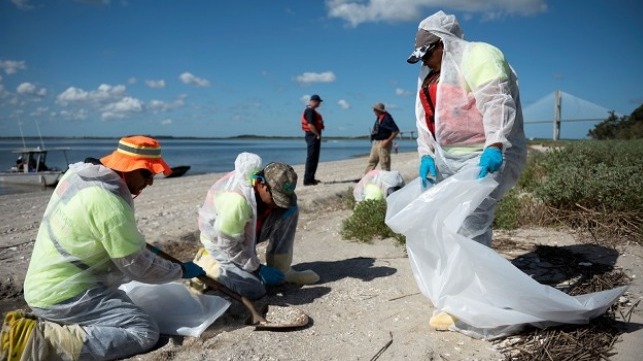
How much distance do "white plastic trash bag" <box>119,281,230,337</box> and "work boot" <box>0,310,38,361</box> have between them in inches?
26.6

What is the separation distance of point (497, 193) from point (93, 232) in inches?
88.6

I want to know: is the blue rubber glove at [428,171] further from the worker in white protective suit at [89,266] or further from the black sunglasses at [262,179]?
the worker in white protective suit at [89,266]

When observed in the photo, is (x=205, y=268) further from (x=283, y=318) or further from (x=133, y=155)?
(x=133, y=155)

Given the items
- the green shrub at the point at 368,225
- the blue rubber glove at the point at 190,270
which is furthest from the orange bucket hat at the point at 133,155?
the green shrub at the point at 368,225

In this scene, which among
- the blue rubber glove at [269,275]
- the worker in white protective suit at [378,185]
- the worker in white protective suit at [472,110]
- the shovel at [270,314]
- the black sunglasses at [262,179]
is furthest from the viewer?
the worker in white protective suit at [378,185]

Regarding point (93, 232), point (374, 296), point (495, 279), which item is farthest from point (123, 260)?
point (495, 279)

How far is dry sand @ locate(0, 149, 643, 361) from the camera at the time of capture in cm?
249

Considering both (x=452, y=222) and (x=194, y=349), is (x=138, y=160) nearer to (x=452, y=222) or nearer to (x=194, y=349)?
(x=194, y=349)

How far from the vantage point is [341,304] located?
3238 mm

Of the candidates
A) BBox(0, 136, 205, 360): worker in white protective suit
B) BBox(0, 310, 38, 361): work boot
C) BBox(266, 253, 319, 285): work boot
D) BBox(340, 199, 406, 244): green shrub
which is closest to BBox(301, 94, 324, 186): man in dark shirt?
BBox(340, 199, 406, 244): green shrub

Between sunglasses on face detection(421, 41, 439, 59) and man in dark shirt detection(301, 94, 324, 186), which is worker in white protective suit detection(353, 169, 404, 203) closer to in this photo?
man in dark shirt detection(301, 94, 324, 186)

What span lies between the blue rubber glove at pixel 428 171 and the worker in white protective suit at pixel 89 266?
162 cm

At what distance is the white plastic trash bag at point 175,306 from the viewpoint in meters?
2.85

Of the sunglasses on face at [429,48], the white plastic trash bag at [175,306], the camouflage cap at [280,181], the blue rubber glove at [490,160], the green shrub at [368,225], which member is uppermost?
the sunglasses on face at [429,48]
